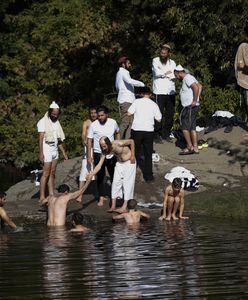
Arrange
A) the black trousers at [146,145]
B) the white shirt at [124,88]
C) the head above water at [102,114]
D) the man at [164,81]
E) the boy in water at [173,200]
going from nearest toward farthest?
the boy in water at [173,200]
the head above water at [102,114]
the black trousers at [146,145]
the white shirt at [124,88]
the man at [164,81]

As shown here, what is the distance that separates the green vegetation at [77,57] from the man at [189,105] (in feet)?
18.7

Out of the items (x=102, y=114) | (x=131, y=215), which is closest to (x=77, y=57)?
(x=102, y=114)

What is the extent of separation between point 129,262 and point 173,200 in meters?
5.22

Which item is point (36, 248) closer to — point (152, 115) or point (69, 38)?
point (152, 115)

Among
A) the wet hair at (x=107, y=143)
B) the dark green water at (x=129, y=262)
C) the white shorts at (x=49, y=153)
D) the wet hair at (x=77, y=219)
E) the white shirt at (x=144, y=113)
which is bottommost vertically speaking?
the dark green water at (x=129, y=262)

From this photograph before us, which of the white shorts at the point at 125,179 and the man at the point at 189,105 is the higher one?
the man at the point at 189,105

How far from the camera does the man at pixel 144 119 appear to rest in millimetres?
19828

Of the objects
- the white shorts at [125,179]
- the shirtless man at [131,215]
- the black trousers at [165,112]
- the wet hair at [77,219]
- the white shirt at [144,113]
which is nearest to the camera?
the wet hair at [77,219]

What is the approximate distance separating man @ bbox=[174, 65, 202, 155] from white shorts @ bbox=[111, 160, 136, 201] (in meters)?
2.99

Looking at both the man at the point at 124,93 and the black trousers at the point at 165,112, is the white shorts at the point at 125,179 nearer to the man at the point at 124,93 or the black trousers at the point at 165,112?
the man at the point at 124,93

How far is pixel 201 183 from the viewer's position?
20.4 metres

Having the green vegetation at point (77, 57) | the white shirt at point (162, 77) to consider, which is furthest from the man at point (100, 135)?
the green vegetation at point (77, 57)

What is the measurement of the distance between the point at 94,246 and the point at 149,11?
14666 mm

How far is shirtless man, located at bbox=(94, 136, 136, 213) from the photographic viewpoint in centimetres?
1830
